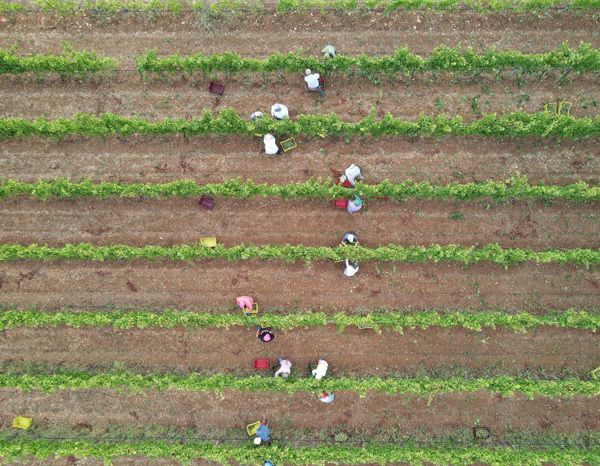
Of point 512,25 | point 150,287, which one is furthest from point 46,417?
point 512,25

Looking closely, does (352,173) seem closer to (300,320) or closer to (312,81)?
(312,81)

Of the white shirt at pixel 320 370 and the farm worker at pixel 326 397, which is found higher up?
the white shirt at pixel 320 370

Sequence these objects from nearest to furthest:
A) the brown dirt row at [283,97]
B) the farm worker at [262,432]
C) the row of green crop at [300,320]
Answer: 1. the row of green crop at [300,320]
2. the farm worker at [262,432]
3. the brown dirt row at [283,97]

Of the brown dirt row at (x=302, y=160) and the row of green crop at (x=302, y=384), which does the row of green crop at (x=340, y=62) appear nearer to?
the brown dirt row at (x=302, y=160)

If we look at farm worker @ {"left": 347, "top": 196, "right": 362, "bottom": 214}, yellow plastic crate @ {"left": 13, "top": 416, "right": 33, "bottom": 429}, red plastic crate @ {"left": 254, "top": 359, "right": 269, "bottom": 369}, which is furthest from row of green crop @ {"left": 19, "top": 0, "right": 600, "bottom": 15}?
yellow plastic crate @ {"left": 13, "top": 416, "right": 33, "bottom": 429}

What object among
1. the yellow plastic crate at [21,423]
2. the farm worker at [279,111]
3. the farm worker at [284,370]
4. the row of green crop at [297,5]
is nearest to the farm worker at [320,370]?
the farm worker at [284,370]

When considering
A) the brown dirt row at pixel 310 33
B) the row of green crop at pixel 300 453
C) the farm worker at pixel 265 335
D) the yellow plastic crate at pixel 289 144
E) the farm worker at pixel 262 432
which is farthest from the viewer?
the brown dirt row at pixel 310 33

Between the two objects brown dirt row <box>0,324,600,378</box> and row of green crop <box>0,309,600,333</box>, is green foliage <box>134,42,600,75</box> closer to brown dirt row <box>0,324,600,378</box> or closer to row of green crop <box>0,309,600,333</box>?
row of green crop <box>0,309,600,333</box>
